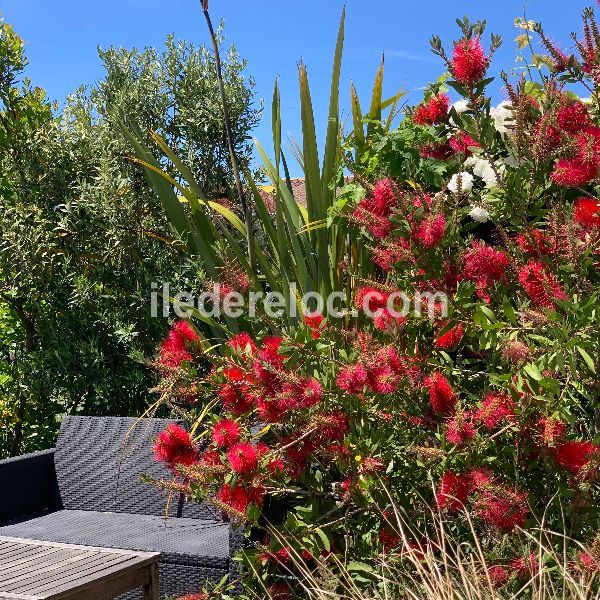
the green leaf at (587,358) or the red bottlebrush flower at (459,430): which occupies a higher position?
the green leaf at (587,358)

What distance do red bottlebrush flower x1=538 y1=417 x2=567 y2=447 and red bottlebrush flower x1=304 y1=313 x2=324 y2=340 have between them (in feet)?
2.35

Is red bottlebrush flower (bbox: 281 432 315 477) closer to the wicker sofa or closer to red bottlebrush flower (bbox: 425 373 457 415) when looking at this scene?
red bottlebrush flower (bbox: 425 373 457 415)

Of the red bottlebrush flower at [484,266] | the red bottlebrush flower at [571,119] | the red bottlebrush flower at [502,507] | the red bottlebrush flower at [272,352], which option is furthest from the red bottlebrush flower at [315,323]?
the red bottlebrush flower at [571,119]

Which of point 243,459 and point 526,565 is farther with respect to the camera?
point 243,459

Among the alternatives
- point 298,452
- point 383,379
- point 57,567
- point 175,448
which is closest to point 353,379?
point 383,379

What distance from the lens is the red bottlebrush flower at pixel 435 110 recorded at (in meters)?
2.77

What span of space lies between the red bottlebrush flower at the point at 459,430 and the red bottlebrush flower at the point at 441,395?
0.22 feet

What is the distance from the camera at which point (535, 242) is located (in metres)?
2.44

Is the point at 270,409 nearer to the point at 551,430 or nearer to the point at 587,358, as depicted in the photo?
the point at 551,430

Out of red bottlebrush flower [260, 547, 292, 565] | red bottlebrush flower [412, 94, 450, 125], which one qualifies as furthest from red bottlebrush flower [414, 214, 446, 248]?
red bottlebrush flower [260, 547, 292, 565]

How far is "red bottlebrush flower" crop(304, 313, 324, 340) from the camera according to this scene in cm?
264

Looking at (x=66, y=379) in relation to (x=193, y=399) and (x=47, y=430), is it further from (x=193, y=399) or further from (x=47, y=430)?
(x=193, y=399)

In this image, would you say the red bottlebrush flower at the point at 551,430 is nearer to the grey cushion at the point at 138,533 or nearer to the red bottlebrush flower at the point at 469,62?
the red bottlebrush flower at the point at 469,62

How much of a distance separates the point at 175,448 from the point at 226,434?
0.16 m
